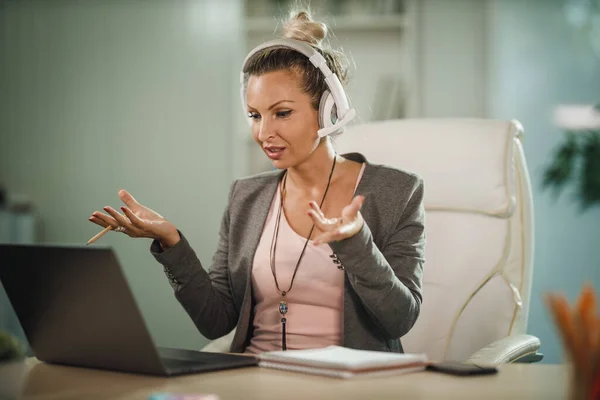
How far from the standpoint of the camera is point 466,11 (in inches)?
140

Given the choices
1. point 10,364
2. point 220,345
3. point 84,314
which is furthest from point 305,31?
point 10,364

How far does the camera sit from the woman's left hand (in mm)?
986

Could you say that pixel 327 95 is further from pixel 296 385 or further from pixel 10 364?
pixel 10 364

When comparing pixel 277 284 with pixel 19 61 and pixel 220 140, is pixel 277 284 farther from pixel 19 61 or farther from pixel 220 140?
pixel 19 61

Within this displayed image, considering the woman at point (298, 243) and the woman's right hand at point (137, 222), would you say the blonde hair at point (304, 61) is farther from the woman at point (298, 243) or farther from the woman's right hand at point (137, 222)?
the woman's right hand at point (137, 222)

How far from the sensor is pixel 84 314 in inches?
35.5

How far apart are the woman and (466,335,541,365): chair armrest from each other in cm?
15

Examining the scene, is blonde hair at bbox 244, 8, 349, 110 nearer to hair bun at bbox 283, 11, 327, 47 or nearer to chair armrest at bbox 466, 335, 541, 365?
hair bun at bbox 283, 11, 327, 47

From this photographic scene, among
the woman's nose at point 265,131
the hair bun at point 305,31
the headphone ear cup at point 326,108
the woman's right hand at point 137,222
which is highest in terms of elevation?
the hair bun at point 305,31

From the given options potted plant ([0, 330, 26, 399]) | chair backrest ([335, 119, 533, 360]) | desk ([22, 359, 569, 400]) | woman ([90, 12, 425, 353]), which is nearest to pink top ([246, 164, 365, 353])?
woman ([90, 12, 425, 353])

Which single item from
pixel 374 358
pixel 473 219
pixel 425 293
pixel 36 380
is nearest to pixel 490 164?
pixel 473 219

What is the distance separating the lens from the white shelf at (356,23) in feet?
11.3

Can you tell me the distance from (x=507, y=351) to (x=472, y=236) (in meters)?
0.37

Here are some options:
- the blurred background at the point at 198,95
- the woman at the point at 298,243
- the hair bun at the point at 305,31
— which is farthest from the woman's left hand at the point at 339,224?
the blurred background at the point at 198,95
